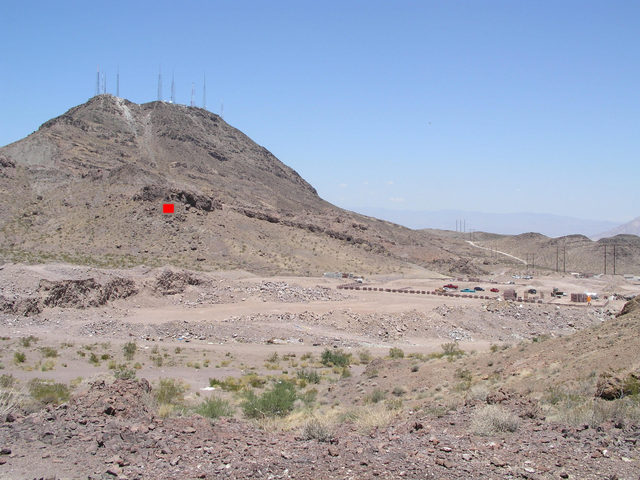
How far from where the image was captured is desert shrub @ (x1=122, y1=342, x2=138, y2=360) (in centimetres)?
2308

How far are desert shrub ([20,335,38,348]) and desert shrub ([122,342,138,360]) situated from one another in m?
3.89

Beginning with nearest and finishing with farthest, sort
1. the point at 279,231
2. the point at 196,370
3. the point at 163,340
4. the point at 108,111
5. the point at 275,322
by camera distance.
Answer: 1. the point at 196,370
2. the point at 163,340
3. the point at 275,322
4. the point at 279,231
5. the point at 108,111

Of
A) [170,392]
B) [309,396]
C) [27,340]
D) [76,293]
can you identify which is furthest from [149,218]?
[309,396]

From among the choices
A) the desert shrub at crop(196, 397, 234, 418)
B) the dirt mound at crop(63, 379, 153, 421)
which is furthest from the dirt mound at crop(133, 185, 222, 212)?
the dirt mound at crop(63, 379, 153, 421)

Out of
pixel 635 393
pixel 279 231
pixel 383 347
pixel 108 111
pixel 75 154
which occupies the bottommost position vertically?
pixel 383 347

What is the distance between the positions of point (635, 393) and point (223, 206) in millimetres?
68136

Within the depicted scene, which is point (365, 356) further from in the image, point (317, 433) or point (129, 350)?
point (317, 433)

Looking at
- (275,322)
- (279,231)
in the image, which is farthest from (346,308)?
(279,231)

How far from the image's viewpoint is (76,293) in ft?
109

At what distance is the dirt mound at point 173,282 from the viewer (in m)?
39.2

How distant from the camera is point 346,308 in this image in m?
38.2

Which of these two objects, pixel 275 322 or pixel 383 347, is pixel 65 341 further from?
pixel 383 347

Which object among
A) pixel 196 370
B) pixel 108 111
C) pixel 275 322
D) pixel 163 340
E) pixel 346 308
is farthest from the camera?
pixel 108 111

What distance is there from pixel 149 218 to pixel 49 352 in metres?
41.7
